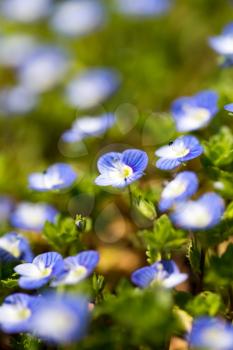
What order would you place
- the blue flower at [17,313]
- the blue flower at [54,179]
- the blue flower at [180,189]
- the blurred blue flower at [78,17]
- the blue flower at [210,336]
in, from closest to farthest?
1. the blue flower at [210,336]
2. the blue flower at [17,313]
3. the blue flower at [180,189]
4. the blue flower at [54,179]
5. the blurred blue flower at [78,17]

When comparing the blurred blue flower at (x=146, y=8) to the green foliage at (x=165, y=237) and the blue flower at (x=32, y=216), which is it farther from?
the green foliage at (x=165, y=237)

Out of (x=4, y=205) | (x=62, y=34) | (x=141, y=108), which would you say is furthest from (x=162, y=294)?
(x=62, y=34)

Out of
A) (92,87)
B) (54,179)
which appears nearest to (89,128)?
(54,179)

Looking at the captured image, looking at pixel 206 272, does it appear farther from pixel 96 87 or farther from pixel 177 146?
pixel 96 87

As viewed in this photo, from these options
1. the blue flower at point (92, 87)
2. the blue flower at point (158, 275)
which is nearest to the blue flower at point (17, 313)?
the blue flower at point (158, 275)

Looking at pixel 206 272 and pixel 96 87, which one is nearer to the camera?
pixel 206 272

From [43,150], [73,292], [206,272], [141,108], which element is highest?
[73,292]

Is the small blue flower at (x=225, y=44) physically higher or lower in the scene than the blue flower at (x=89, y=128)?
higher
